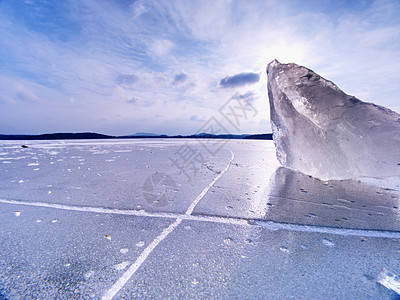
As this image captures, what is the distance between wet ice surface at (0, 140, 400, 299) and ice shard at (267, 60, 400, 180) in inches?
42.7

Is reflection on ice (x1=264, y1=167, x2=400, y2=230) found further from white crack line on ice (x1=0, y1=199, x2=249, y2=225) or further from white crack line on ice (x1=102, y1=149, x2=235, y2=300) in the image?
white crack line on ice (x1=102, y1=149, x2=235, y2=300)

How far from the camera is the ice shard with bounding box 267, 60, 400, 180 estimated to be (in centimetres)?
361

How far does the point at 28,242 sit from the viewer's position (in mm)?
1526

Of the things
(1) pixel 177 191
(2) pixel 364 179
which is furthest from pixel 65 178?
(2) pixel 364 179

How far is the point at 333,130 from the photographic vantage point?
12.4ft

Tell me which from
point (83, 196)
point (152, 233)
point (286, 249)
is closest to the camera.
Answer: point (286, 249)

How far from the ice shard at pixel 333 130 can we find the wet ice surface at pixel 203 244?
1084 millimetres

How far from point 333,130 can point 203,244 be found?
12.2 feet

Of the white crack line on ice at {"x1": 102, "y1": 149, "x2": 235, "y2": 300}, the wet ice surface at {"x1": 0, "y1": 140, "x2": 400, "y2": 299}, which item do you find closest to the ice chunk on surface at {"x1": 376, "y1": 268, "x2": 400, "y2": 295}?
A: the wet ice surface at {"x1": 0, "y1": 140, "x2": 400, "y2": 299}

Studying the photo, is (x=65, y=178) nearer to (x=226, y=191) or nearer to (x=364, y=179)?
(x=226, y=191)

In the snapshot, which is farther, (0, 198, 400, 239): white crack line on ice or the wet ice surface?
(0, 198, 400, 239): white crack line on ice

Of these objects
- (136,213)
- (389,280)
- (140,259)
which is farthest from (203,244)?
(389,280)

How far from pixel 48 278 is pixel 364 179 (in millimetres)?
4925

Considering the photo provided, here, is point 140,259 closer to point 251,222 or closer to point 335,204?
point 251,222
